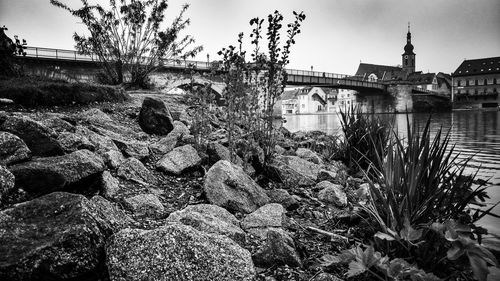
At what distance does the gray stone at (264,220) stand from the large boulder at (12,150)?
1.57m

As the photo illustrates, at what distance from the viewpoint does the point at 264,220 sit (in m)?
2.33

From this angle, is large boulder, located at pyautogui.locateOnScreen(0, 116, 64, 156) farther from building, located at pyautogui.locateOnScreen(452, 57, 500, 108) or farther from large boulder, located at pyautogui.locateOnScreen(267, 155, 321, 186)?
building, located at pyautogui.locateOnScreen(452, 57, 500, 108)

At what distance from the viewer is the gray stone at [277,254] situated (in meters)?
1.79

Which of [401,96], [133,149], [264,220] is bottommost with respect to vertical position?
[264,220]

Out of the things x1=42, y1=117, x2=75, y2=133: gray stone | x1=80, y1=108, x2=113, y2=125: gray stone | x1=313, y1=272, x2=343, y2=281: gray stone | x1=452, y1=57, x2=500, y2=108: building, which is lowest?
x1=313, y1=272, x2=343, y2=281: gray stone

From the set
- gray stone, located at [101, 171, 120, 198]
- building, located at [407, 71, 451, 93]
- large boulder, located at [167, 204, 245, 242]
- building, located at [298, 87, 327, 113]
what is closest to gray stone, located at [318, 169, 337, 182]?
large boulder, located at [167, 204, 245, 242]

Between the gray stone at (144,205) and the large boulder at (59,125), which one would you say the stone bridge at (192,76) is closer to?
the large boulder at (59,125)

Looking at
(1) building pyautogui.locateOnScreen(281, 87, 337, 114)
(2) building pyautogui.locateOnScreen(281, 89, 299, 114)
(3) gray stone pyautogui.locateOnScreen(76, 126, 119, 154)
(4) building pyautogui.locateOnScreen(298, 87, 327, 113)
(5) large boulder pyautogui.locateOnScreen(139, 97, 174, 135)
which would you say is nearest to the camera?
(3) gray stone pyautogui.locateOnScreen(76, 126, 119, 154)

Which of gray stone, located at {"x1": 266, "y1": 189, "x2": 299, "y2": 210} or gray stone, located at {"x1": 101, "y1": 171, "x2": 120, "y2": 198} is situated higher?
gray stone, located at {"x1": 101, "y1": 171, "x2": 120, "y2": 198}

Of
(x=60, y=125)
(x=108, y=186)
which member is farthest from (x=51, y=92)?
(x=108, y=186)

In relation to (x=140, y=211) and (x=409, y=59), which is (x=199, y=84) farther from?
(x=409, y=59)

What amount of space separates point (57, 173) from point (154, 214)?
0.67 m

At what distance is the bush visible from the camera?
4137 millimetres

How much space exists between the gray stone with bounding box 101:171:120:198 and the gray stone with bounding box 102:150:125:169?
1.18 ft
